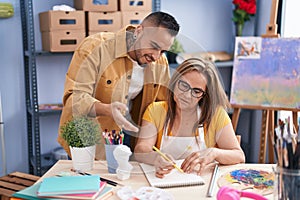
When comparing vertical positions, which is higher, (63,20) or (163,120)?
(63,20)

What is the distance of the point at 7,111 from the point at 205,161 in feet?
5.85

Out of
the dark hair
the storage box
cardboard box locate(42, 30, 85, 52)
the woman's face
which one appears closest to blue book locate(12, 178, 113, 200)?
the woman's face

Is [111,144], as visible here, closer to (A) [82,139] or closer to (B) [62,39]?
(A) [82,139]

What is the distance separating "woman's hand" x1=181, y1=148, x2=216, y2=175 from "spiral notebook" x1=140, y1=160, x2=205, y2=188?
3cm

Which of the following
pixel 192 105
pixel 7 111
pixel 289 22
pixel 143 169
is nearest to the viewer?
pixel 143 169

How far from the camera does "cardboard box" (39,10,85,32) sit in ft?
7.86

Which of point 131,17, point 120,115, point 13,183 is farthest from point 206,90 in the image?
point 13,183

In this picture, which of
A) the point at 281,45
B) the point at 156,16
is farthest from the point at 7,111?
the point at 281,45

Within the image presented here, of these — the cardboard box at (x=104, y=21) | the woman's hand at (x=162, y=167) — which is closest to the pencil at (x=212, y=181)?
the woman's hand at (x=162, y=167)

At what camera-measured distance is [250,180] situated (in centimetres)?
125

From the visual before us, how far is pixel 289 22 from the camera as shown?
2.88 m

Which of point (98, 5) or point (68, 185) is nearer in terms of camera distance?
point (68, 185)

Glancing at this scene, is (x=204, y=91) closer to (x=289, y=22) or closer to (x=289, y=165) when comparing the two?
(x=289, y=165)

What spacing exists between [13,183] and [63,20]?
106 cm
